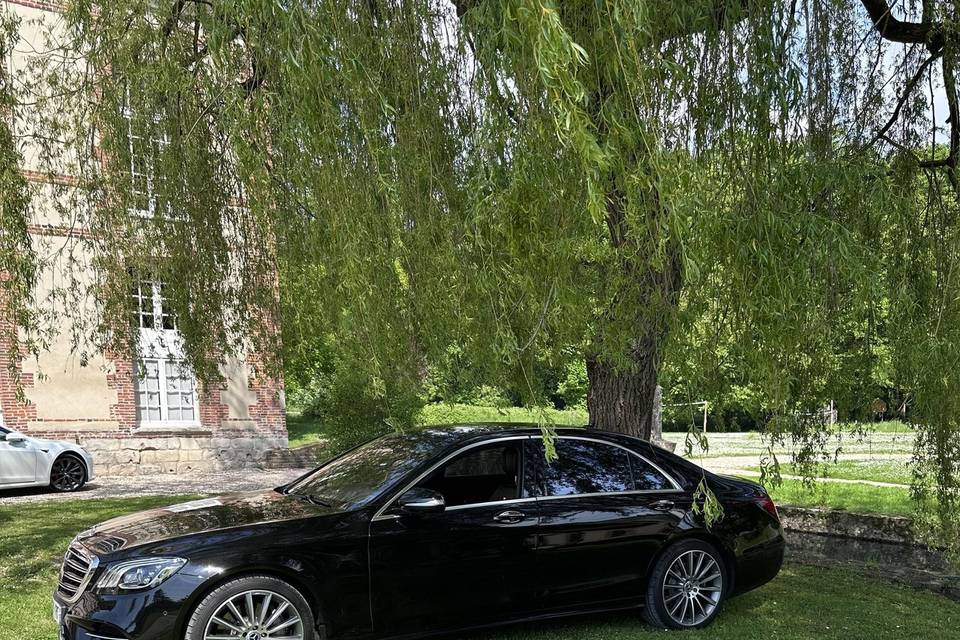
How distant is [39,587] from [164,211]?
3456mm

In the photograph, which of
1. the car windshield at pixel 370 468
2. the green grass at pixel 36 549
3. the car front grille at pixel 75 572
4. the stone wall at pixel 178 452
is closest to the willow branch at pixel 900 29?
the car windshield at pixel 370 468

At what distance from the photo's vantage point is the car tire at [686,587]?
6.17 m

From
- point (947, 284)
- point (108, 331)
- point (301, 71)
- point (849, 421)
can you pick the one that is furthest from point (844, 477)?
point (301, 71)

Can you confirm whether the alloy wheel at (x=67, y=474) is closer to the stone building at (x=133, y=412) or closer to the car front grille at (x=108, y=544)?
the stone building at (x=133, y=412)

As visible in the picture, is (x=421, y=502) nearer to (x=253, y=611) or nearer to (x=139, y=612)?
(x=253, y=611)

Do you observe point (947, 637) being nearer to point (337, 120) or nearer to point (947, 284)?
point (947, 284)

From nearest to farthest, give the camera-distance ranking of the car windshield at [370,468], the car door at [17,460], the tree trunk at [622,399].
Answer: the car windshield at [370,468] < the tree trunk at [622,399] < the car door at [17,460]

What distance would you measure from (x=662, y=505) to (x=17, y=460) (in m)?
12.1

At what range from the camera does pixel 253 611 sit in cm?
500

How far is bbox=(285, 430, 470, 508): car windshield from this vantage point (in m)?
5.71

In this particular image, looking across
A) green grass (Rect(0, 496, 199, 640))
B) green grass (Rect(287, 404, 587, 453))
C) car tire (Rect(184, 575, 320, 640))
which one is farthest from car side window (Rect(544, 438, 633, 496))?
green grass (Rect(287, 404, 587, 453))

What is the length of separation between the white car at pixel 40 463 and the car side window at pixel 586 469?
1157 centimetres

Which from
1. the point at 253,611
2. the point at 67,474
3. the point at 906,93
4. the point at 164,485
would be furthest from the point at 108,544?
the point at 164,485

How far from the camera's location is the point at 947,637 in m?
6.64
